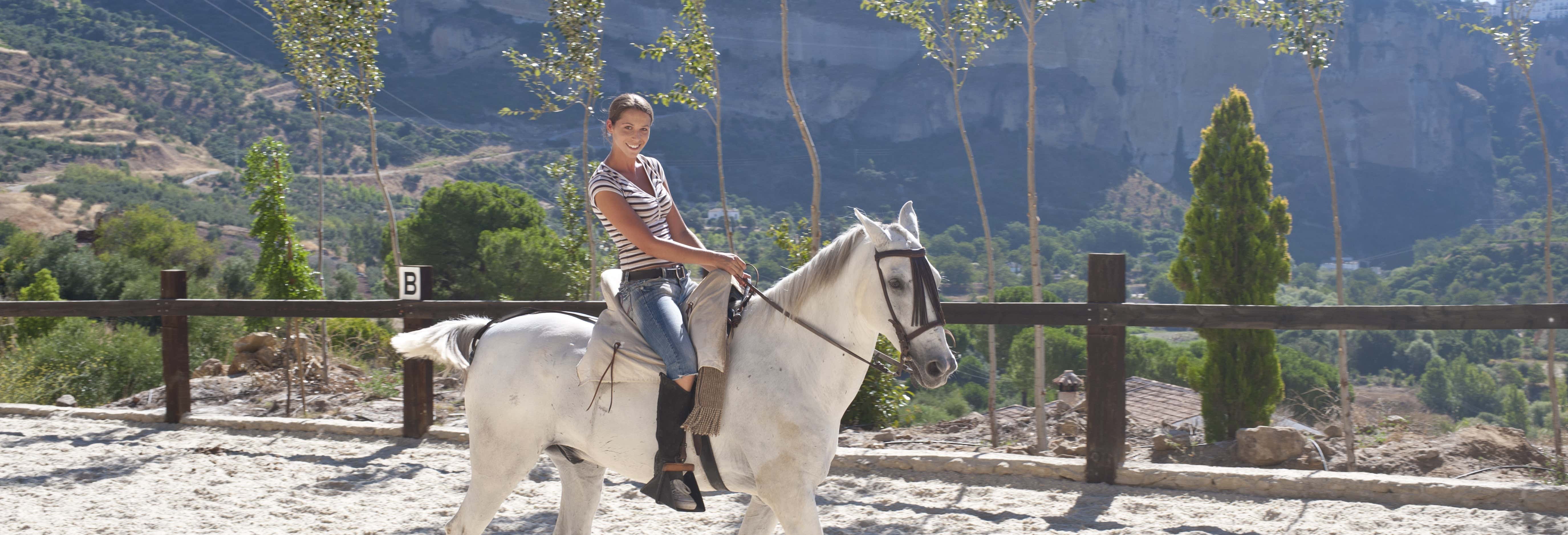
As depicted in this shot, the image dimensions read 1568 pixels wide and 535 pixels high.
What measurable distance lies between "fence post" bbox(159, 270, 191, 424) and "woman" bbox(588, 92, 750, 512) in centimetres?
594

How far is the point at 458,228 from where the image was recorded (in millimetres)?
36938

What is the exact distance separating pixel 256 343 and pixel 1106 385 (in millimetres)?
10300

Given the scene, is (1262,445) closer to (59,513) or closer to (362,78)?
(59,513)

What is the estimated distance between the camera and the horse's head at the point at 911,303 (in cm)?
247

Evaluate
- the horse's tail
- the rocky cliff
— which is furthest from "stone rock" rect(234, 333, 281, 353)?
the rocky cliff

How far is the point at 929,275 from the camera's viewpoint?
8.43 feet

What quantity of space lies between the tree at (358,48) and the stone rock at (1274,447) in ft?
28.2

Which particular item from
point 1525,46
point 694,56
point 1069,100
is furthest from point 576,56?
point 1069,100

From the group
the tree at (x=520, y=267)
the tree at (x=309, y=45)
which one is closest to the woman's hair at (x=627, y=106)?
the tree at (x=309, y=45)

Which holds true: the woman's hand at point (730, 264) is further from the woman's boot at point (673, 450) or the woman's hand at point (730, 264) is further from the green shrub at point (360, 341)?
the green shrub at point (360, 341)

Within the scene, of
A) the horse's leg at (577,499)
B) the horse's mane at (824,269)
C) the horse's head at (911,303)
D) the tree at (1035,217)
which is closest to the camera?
the horse's head at (911,303)

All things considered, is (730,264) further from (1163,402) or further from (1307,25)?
(1163,402)

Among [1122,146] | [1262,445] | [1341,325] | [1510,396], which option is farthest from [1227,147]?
[1122,146]

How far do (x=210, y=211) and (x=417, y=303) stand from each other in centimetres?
5592
